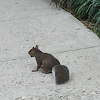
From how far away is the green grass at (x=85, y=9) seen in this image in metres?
7.68

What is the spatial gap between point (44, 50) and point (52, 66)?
1.23 m

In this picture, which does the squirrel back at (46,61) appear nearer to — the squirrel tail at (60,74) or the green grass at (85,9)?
the squirrel tail at (60,74)

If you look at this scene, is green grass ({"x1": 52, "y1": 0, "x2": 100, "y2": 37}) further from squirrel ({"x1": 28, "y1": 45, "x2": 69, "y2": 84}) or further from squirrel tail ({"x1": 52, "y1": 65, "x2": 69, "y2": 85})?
squirrel tail ({"x1": 52, "y1": 65, "x2": 69, "y2": 85})

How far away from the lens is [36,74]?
17.7 feet

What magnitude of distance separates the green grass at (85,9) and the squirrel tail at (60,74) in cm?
254

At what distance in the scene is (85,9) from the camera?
837 centimetres

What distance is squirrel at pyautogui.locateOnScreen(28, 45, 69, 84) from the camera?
4.88 metres

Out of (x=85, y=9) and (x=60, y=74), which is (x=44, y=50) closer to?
(x=60, y=74)

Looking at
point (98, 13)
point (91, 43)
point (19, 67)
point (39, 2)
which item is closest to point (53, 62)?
point (19, 67)

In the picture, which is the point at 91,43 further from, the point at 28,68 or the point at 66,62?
the point at 28,68

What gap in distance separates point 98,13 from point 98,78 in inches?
117

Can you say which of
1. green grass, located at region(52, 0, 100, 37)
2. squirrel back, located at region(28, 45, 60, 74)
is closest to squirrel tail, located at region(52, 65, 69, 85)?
squirrel back, located at region(28, 45, 60, 74)

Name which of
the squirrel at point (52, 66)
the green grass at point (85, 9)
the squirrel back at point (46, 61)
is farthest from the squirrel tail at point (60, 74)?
the green grass at point (85, 9)

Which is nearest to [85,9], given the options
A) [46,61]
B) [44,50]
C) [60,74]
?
[44,50]
